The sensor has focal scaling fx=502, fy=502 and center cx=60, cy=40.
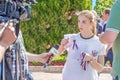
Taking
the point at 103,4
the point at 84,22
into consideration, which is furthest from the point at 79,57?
the point at 103,4

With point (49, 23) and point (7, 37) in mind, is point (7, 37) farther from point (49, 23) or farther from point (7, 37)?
point (49, 23)

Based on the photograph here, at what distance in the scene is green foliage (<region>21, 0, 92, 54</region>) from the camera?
1523cm

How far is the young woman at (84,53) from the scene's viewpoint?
17.2 feet

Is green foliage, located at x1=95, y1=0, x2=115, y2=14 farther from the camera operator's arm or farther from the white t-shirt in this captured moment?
the camera operator's arm

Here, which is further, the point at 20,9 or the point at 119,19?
the point at 119,19

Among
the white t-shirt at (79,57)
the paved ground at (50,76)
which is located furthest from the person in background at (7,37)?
the paved ground at (50,76)

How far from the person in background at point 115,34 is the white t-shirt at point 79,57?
1.39 metres

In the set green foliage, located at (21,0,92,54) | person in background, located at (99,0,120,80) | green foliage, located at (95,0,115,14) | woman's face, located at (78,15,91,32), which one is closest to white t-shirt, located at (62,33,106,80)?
woman's face, located at (78,15,91,32)

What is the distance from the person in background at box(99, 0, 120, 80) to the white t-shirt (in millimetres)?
1394

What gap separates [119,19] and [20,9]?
30.4 inches

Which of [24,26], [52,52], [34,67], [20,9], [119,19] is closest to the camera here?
[20,9]

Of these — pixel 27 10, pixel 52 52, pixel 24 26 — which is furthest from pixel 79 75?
pixel 24 26

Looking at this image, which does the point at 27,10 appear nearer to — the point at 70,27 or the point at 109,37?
the point at 109,37

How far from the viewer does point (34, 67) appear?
543 inches
